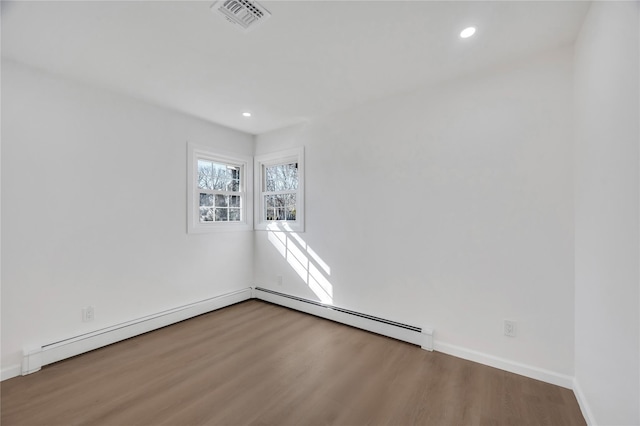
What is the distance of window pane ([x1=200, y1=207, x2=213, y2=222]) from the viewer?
3645 millimetres

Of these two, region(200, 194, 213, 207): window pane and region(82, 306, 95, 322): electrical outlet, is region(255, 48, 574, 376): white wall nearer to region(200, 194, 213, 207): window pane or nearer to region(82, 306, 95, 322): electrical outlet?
region(200, 194, 213, 207): window pane

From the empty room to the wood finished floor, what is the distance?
0.07 ft

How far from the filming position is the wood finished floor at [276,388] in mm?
1700

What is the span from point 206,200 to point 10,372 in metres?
2.32

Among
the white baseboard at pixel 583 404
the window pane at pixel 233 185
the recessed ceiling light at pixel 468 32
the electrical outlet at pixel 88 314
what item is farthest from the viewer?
the window pane at pixel 233 185

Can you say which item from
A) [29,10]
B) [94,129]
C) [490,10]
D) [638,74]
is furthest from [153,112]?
[638,74]

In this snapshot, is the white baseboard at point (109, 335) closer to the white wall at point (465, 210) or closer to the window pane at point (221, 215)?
the window pane at point (221, 215)

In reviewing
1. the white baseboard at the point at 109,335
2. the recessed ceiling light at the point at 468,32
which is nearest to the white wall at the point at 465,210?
the recessed ceiling light at the point at 468,32

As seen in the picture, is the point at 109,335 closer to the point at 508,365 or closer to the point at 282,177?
the point at 282,177

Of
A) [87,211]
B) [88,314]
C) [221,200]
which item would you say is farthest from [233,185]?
[88,314]

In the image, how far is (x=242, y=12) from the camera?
1685mm

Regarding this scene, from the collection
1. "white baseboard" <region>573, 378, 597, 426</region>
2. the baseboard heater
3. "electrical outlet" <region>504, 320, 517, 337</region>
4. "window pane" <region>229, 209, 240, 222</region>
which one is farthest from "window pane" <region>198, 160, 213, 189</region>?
"white baseboard" <region>573, 378, 597, 426</region>

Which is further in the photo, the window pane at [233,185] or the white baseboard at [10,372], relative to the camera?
the window pane at [233,185]

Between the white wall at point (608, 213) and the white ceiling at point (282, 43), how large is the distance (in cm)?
47
